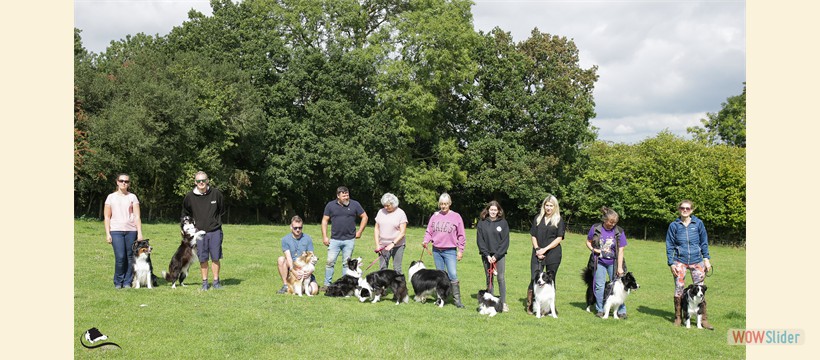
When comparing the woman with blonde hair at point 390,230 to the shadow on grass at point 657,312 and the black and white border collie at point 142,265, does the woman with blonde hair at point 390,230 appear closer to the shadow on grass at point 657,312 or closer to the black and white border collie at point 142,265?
the black and white border collie at point 142,265

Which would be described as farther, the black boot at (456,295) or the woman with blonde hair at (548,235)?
the black boot at (456,295)

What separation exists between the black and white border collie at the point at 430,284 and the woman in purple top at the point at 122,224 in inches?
202

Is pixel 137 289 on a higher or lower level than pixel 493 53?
lower

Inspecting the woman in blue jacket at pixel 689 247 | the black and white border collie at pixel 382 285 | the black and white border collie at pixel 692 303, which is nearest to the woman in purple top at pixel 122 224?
the black and white border collie at pixel 382 285

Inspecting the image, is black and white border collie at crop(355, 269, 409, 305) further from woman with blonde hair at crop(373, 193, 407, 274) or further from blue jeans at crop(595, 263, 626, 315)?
blue jeans at crop(595, 263, 626, 315)

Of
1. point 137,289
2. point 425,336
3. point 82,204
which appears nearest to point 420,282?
point 425,336

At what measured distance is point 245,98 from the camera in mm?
32281

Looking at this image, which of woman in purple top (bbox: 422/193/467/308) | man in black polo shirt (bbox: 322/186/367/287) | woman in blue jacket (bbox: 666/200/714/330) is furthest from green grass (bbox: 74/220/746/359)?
man in black polo shirt (bbox: 322/186/367/287)

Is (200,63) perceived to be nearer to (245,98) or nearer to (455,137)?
(245,98)

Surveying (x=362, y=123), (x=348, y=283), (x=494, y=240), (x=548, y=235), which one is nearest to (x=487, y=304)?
(x=494, y=240)

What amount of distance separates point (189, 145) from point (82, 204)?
7792 mm

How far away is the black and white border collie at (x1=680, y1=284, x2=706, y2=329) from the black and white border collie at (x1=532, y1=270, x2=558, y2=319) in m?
2.13

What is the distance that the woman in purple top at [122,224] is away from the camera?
34.3 ft

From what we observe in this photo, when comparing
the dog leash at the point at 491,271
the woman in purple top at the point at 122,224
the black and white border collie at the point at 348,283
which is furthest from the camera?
the black and white border collie at the point at 348,283
